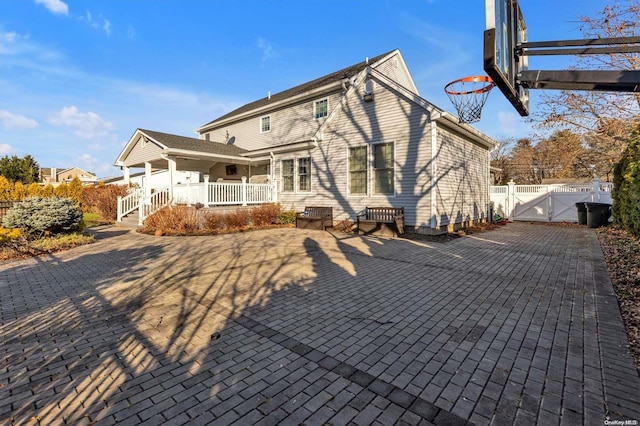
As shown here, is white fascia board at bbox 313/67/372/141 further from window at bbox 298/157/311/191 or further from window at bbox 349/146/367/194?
window at bbox 349/146/367/194

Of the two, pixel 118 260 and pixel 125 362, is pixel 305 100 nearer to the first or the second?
pixel 118 260

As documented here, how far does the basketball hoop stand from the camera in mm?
6969

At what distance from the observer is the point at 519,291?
498 centimetres

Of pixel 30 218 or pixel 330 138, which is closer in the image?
pixel 30 218

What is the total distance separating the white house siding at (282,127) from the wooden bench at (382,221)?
6.57 m

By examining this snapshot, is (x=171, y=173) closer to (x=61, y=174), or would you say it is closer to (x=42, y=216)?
(x=42, y=216)

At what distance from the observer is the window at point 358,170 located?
12.4 meters

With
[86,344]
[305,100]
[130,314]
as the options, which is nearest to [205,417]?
[86,344]

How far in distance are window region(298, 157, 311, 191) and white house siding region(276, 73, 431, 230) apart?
374 mm

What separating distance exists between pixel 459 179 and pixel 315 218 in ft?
21.5

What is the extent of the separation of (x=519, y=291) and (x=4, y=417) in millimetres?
6405

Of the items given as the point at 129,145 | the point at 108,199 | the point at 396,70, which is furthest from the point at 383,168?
the point at 108,199

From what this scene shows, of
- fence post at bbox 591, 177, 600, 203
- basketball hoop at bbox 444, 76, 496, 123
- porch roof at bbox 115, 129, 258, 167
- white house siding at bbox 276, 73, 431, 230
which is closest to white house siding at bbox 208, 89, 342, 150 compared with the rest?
porch roof at bbox 115, 129, 258, 167

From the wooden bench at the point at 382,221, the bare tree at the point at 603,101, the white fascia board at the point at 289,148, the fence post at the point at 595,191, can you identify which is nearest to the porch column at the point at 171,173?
the white fascia board at the point at 289,148
